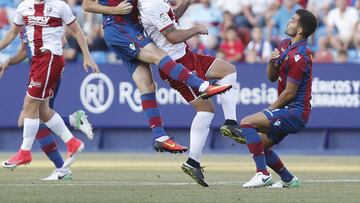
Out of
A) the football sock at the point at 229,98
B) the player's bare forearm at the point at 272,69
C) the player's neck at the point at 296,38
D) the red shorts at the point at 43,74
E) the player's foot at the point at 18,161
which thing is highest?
the player's neck at the point at 296,38

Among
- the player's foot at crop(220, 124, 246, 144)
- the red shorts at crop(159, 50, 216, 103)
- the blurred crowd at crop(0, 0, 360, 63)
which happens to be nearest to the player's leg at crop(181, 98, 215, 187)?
the red shorts at crop(159, 50, 216, 103)

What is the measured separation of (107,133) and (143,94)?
9.56 meters

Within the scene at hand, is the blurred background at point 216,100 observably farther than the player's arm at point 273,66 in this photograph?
Yes

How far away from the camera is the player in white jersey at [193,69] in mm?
11891

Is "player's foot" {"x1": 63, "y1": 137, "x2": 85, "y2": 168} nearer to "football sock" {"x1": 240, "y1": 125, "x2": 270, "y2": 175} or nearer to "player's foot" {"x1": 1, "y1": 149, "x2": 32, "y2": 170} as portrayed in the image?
"player's foot" {"x1": 1, "y1": 149, "x2": 32, "y2": 170}

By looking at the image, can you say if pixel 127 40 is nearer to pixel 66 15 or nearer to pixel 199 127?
pixel 199 127

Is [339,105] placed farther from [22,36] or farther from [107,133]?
[22,36]

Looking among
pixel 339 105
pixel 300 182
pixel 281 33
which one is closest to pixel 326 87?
pixel 339 105

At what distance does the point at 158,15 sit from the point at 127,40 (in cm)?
44

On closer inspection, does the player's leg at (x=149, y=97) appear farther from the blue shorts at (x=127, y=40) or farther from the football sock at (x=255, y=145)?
the football sock at (x=255, y=145)

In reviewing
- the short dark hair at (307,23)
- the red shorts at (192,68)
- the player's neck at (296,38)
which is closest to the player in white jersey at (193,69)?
the red shorts at (192,68)

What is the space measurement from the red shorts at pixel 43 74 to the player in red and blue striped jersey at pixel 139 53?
1.21 meters

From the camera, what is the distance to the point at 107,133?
70.9ft

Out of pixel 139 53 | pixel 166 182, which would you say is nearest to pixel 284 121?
pixel 139 53
